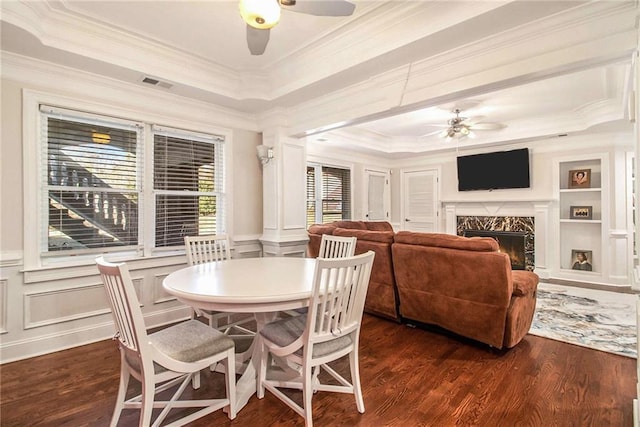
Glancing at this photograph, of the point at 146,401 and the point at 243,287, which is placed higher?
the point at 243,287

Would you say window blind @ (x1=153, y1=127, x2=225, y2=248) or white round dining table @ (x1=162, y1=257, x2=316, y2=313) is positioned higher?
window blind @ (x1=153, y1=127, x2=225, y2=248)

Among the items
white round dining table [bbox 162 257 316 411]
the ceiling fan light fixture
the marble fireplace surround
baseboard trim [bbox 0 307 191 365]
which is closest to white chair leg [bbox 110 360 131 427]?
white round dining table [bbox 162 257 316 411]

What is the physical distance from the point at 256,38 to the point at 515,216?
18.3ft

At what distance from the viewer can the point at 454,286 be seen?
2.74 m

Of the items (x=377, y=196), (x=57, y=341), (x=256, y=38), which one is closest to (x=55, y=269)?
(x=57, y=341)

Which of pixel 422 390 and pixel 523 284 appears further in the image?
pixel 523 284

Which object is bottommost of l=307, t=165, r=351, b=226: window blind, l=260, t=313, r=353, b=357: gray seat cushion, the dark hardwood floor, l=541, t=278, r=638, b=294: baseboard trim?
the dark hardwood floor

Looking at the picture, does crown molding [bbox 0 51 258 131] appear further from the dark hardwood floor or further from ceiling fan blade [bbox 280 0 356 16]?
the dark hardwood floor

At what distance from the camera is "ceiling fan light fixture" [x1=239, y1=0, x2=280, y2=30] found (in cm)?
163

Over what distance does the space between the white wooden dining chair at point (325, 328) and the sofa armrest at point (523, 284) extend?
63.8 inches

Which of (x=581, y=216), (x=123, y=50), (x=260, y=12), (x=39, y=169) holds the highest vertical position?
(x=123, y=50)

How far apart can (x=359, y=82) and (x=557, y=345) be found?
10.1 feet

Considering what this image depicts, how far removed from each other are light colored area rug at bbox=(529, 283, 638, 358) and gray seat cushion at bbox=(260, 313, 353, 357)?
7.86 ft

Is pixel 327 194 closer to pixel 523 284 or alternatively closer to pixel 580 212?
pixel 523 284
